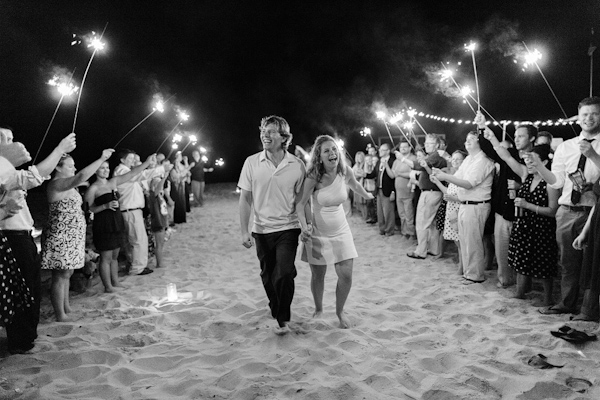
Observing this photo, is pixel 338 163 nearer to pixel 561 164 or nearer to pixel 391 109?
pixel 561 164

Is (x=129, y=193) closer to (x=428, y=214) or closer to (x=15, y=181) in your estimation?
(x=15, y=181)

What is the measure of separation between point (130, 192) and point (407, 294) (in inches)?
167

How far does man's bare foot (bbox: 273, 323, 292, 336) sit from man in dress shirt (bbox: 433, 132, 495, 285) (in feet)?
9.38

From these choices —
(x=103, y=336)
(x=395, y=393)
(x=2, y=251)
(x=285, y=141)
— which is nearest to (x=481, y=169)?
(x=285, y=141)

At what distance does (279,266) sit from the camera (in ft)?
12.3

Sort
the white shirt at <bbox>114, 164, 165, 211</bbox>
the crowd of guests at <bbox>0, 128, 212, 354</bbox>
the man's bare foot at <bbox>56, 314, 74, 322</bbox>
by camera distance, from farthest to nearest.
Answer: the white shirt at <bbox>114, 164, 165, 211</bbox> < the man's bare foot at <bbox>56, 314, 74, 322</bbox> < the crowd of guests at <bbox>0, 128, 212, 354</bbox>

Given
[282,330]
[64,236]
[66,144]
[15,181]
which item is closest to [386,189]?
[282,330]

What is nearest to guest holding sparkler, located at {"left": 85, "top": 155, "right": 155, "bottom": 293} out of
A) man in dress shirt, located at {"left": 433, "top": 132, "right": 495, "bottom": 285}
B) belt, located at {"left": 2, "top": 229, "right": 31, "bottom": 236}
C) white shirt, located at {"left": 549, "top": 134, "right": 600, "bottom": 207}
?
belt, located at {"left": 2, "top": 229, "right": 31, "bottom": 236}

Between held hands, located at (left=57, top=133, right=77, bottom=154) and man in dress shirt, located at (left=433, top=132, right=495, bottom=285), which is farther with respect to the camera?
man in dress shirt, located at (left=433, top=132, right=495, bottom=285)

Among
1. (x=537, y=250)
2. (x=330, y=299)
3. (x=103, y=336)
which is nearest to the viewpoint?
(x=103, y=336)

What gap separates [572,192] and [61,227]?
536cm

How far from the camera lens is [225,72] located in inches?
1463

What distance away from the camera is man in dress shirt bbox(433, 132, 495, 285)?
516 centimetres

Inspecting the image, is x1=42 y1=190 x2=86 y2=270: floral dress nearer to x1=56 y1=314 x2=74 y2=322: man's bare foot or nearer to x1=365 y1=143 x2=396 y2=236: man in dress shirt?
x1=56 y1=314 x2=74 y2=322: man's bare foot
